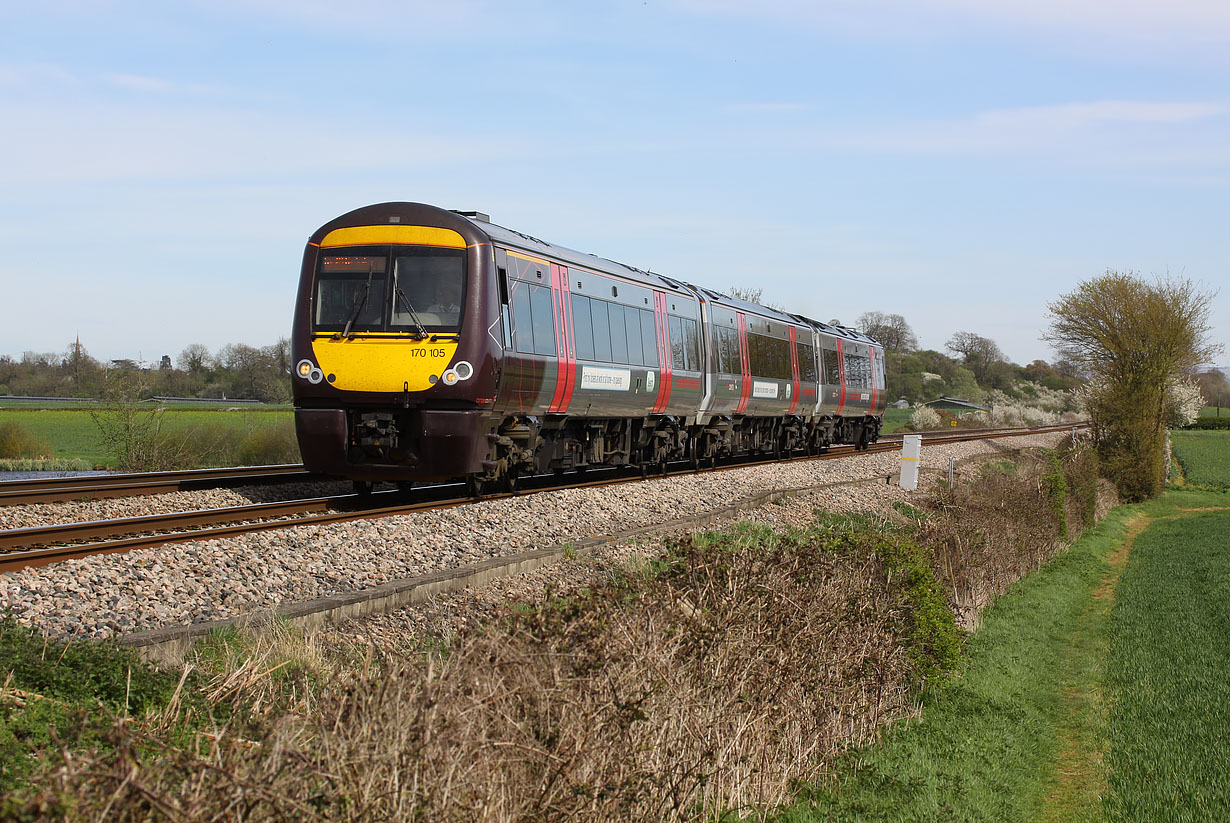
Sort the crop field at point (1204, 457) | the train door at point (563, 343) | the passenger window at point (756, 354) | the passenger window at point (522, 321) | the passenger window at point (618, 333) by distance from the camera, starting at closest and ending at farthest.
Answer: the passenger window at point (522, 321) → the train door at point (563, 343) → the passenger window at point (618, 333) → the passenger window at point (756, 354) → the crop field at point (1204, 457)

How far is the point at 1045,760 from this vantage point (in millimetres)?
8641

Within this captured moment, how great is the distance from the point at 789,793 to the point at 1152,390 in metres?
37.3

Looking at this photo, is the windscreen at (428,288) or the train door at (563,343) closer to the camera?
the windscreen at (428,288)

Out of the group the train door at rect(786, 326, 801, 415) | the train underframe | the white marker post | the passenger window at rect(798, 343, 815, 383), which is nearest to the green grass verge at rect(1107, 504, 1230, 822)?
the white marker post

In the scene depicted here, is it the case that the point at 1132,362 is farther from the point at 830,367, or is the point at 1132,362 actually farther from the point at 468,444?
the point at 468,444

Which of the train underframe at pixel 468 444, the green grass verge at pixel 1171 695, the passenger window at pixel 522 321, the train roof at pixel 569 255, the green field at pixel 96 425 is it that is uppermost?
the train roof at pixel 569 255

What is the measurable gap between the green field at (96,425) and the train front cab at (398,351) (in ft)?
37.5

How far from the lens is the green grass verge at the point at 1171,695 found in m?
7.57

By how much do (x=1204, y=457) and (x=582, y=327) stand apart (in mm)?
55109

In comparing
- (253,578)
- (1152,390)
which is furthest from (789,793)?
(1152,390)

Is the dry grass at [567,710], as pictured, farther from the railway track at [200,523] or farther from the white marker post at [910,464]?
the white marker post at [910,464]

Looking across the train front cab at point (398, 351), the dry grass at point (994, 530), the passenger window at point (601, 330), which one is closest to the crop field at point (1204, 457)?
the dry grass at point (994, 530)

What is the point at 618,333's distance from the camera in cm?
1727

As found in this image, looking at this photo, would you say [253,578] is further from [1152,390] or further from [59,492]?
[1152,390]
